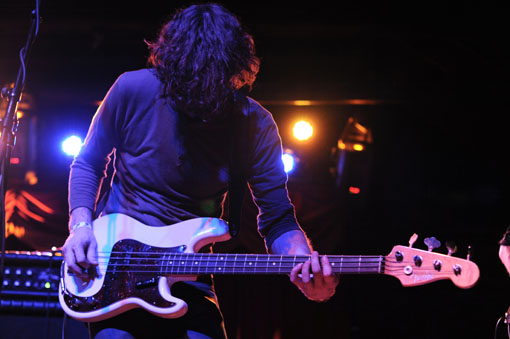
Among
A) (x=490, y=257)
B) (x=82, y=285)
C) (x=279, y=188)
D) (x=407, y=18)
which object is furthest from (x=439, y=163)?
(x=82, y=285)

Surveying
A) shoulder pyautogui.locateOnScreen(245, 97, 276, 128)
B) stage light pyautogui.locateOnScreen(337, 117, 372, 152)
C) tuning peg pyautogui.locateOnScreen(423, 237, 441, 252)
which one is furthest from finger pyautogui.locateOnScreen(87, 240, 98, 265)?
stage light pyautogui.locateOnScreen(337, 117, 372, 152)

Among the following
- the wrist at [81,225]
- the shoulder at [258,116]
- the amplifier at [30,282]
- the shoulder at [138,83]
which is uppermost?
the shoulder at [138,83]

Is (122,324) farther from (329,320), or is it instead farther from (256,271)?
(329,320)

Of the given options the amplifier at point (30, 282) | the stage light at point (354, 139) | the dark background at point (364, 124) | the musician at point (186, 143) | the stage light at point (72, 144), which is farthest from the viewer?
the stage light at point (354, 139)

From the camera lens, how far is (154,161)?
99.0 inches

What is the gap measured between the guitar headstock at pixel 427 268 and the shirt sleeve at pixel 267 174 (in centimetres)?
73

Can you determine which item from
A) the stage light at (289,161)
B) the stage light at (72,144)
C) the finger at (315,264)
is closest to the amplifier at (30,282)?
the finger at (315,264)

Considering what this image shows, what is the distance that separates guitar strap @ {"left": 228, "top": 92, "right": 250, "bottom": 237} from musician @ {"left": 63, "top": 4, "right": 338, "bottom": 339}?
0.01 meters

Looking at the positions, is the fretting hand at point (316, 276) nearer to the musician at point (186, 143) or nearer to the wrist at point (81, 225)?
the musician at point (186, 143)

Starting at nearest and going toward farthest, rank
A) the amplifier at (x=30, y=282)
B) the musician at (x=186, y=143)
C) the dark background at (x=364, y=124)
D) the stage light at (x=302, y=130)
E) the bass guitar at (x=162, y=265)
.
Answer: the bass guitar at (x=162, y=265) < the musician at (x=186, y=143) < the amplifier at (x=30, y=282) < the dark background at (x=364, y=124) < the stage light at (x=302, y=130)

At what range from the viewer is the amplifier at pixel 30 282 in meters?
3.88

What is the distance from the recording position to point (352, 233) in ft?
24.7

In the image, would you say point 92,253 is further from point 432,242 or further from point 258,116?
point 432,242

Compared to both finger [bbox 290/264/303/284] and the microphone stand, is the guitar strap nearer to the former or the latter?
finger [bbox 290/264/303/284]
